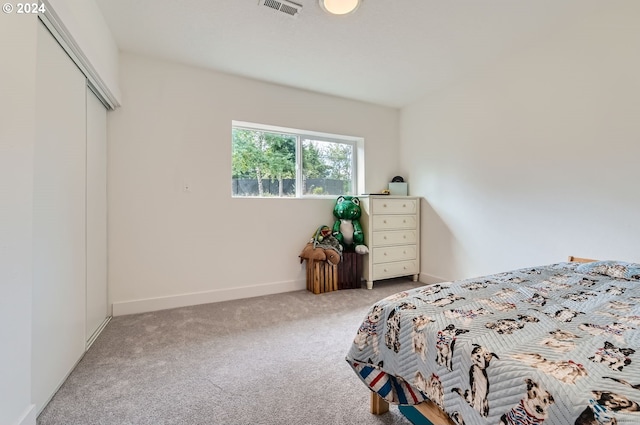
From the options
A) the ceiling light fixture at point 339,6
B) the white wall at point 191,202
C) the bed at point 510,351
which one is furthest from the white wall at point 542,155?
the ceiling light fixture at point 339,6

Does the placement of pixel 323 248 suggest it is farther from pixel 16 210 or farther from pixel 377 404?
pixel 16 210

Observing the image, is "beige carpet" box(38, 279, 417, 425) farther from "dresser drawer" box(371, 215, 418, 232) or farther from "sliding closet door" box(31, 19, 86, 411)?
"dresser drawer" box(371, 215, 418, 232)

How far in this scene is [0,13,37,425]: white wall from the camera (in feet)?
3.34

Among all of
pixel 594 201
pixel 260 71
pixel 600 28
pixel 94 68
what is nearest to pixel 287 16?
pixel 260 71

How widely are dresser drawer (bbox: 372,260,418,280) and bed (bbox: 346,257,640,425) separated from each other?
1858 millimetres

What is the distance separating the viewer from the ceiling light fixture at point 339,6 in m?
1.88

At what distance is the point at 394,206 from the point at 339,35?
1902mm

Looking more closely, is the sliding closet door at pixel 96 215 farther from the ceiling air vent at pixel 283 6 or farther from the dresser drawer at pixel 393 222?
the dresser drawer at pixel 393 222

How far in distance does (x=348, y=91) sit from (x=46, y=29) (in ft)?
8.64

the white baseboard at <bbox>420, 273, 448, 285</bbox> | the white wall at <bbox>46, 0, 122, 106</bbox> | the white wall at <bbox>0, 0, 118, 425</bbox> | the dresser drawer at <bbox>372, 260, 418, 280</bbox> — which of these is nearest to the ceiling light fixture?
the white wall at <bbox>46, 0, 122, 106</bbox>

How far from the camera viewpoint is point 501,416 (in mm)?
686

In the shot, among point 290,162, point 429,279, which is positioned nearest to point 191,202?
point 290,162

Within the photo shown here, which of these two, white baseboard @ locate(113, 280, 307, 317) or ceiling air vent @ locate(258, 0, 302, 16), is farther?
white baseboard @ locate(113, 280, 307, 317)

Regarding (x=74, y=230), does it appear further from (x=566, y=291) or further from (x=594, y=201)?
(x=594, y=201)
